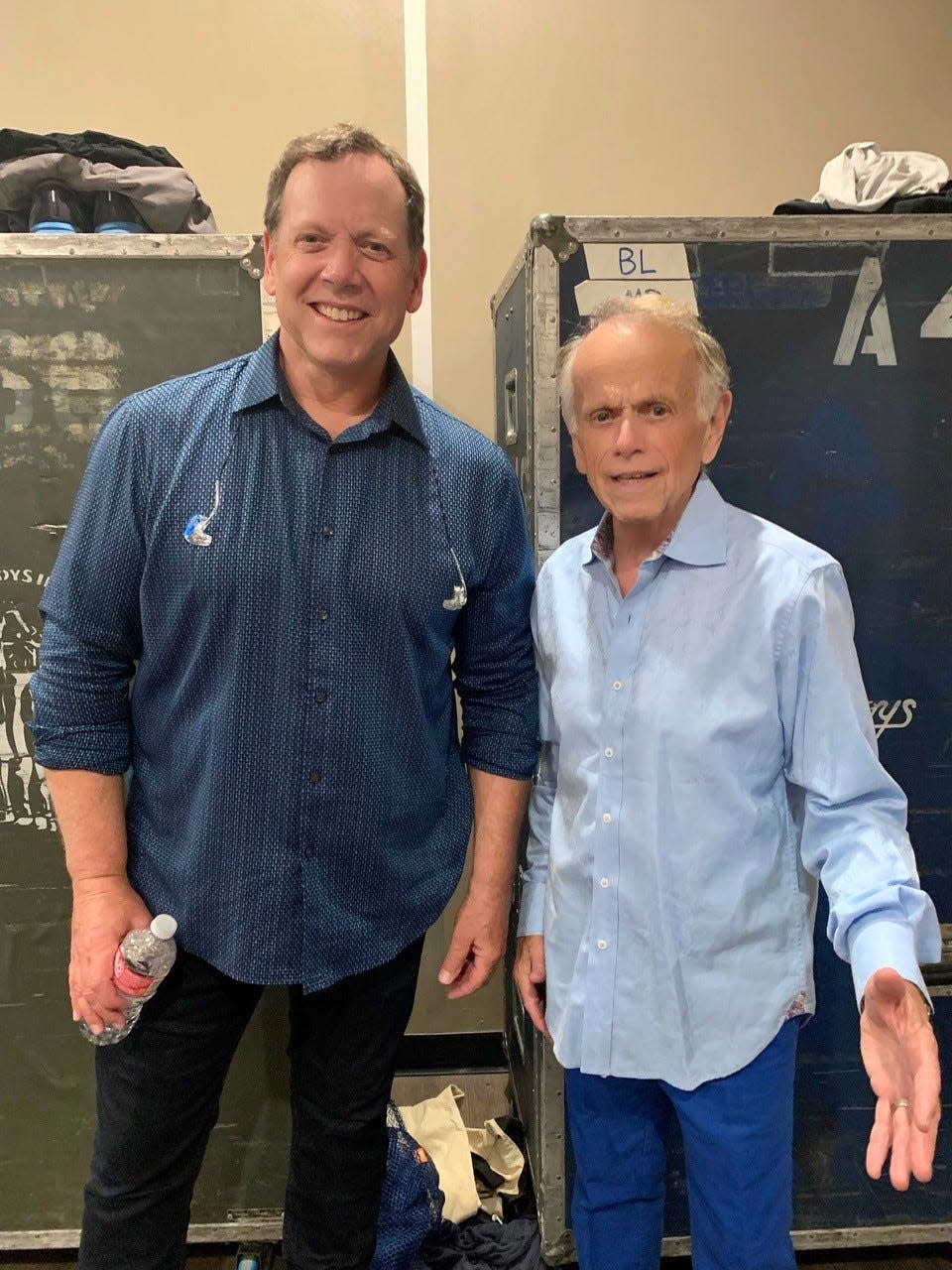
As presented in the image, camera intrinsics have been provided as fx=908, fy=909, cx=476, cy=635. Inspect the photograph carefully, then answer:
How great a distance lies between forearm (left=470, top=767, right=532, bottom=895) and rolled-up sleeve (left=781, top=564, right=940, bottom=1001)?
397 mm

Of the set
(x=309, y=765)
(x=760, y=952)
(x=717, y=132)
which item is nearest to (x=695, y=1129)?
(x=760, y=952)

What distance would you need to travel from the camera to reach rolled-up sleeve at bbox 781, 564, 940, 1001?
947 millimetres

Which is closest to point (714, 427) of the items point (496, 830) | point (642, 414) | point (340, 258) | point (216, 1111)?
point (642, 414)

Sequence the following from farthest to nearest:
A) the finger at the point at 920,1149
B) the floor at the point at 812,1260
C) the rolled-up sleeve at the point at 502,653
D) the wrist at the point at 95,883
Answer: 1. the floor at the point at 812,1260
2. the rolled-up sleeve at the point at 502,653
3. the wrist at the point at 95,883
4. the finger at the point at 920,1149

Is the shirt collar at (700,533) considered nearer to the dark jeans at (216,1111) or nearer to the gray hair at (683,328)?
the gray hair at (683,328)

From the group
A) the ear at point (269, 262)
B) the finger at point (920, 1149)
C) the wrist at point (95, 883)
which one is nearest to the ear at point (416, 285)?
the ear at point (269, 262)

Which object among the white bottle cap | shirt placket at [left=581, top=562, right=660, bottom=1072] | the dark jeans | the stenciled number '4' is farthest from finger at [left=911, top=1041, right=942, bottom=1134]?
the stenciled number '4'

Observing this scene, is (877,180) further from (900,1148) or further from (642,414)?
(900,1148)

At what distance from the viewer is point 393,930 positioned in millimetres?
1256

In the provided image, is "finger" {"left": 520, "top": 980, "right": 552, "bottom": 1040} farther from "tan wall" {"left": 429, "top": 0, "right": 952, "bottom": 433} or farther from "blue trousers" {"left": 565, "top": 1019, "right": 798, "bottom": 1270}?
"tan wall" {"left": 429, "top": 0, "right": 952, "bottom": 433}

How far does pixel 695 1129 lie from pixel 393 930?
1.53 ft

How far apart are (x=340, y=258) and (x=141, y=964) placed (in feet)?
3.00

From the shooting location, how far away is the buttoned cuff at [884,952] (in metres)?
0.90

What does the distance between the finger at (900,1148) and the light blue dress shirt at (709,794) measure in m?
0.26
